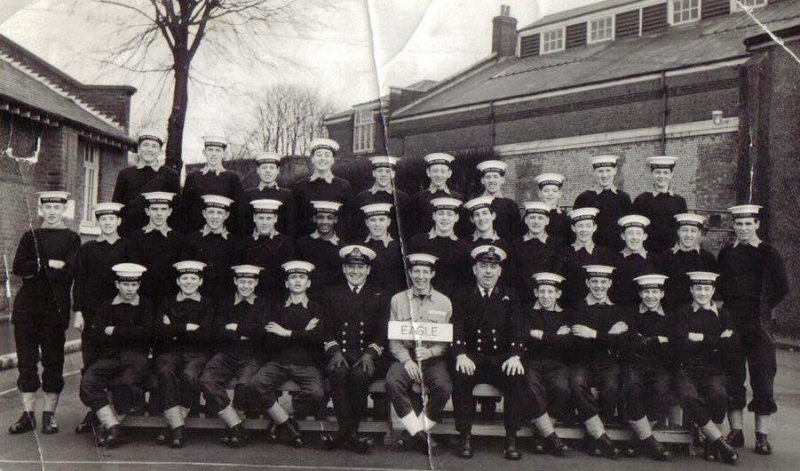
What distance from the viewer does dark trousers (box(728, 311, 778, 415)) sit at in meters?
4.61

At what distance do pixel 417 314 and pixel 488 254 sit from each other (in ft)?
2.09

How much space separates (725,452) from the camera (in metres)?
4.32

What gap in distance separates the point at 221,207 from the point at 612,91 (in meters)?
11.3

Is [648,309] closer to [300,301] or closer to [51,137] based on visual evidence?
[300,301]

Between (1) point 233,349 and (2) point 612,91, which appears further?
(2) point 612,91

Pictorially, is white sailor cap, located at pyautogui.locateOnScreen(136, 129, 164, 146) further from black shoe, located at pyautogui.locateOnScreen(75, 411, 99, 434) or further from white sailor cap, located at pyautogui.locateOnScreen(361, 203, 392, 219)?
black shoe, located at pyautogui.locateOnScreen(75, 411, 99, 434)

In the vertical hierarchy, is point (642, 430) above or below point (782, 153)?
below

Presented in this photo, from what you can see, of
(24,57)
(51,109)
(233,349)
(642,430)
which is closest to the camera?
(642,430)

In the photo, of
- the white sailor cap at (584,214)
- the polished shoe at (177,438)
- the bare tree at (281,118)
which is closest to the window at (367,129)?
the bare tree at (281,118)

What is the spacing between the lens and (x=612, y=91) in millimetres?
14469

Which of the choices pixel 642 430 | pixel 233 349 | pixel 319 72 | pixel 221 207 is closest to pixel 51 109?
pixel 319 72

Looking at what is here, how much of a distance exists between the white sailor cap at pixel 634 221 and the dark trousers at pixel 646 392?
979mm

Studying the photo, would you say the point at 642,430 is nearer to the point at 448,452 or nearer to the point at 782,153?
the point at 448,452

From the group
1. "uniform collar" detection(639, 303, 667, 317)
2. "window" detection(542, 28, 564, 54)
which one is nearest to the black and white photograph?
"uniform collar" detection(639, 303, 667, 317)
